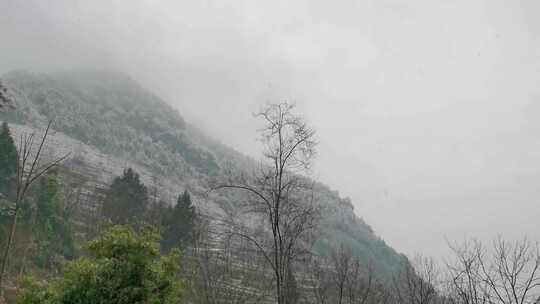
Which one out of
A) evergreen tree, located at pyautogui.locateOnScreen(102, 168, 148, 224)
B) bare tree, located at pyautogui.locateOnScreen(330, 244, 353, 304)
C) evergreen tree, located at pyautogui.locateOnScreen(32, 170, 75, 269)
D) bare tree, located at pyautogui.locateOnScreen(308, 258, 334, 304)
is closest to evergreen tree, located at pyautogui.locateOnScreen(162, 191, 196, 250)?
evergreen tree, located at pyautogui.locateOnScreen(102, 168, 148, 224)

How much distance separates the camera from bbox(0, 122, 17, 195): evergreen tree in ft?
157

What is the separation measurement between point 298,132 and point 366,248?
197 meters

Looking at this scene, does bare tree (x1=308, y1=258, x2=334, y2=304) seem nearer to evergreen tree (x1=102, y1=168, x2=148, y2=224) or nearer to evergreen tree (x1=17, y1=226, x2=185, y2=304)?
evergreen tree (x1=17, y1=226, x2=185, y2=304)

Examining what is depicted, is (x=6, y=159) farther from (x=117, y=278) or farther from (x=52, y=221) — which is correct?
(x=117, y=278)

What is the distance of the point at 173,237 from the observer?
52438 mm

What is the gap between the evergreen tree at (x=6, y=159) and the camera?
47.8 meters

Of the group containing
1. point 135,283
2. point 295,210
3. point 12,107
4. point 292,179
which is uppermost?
point 12,107

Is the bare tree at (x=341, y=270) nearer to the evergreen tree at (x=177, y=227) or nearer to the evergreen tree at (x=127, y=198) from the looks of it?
the evergreen tree at (x=177, y=227)

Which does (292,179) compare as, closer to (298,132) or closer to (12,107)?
(298,132)

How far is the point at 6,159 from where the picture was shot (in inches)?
1921

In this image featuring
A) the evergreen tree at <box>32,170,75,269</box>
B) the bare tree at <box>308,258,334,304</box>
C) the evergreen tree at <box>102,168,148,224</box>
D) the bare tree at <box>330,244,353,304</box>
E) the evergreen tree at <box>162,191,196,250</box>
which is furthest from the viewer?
the evergreen tree at <box>102,168,148,224</box>

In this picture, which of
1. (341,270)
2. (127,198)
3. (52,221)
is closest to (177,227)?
(127,198)

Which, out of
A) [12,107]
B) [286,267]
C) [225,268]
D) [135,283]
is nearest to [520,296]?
[286,267]

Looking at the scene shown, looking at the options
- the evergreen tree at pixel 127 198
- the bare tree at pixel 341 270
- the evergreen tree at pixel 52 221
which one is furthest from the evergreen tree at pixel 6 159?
the bare tree at pixel 341 270
